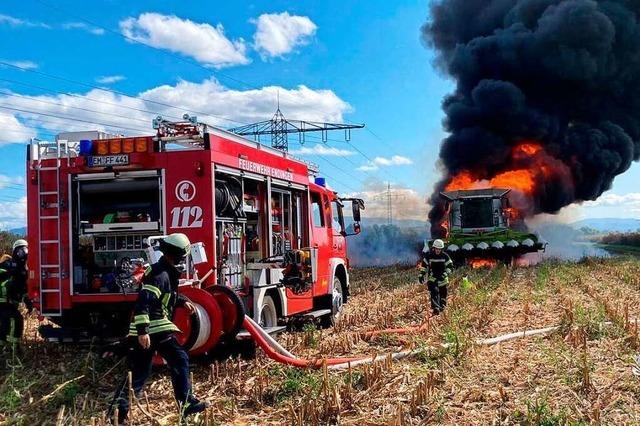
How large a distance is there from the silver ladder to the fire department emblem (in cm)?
158

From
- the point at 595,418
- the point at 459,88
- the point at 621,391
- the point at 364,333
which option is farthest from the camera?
the point at 459,88

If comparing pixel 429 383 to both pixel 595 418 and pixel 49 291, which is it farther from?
pixel 49 291

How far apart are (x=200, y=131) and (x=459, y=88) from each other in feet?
104

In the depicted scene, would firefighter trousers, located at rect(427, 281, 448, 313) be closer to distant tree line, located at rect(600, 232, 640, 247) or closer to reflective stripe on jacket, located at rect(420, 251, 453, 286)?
reflective stripe on jacket, located at rect(420, 251, 453, 286)

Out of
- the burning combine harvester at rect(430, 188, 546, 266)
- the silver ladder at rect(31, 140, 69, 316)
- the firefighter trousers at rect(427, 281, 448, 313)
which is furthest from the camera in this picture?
the burning combine harvester at rect(430, 188, 546, 266)

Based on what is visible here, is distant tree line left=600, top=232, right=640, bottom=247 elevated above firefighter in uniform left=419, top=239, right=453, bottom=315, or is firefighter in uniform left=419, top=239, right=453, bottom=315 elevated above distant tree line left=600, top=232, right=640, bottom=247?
distant tree line left=600, top=232, right=640, bottom=247

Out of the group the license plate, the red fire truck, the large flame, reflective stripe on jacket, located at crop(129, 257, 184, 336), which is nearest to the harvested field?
the red fire truck

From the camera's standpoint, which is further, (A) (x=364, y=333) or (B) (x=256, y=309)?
(A) (x=364, y=333)

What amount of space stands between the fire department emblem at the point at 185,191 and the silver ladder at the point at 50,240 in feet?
5.17

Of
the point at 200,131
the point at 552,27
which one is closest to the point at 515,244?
the point at 552,27

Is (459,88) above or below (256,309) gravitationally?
above

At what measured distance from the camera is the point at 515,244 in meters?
23.9

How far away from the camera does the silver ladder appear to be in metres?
7.95

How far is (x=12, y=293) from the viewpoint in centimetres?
891
